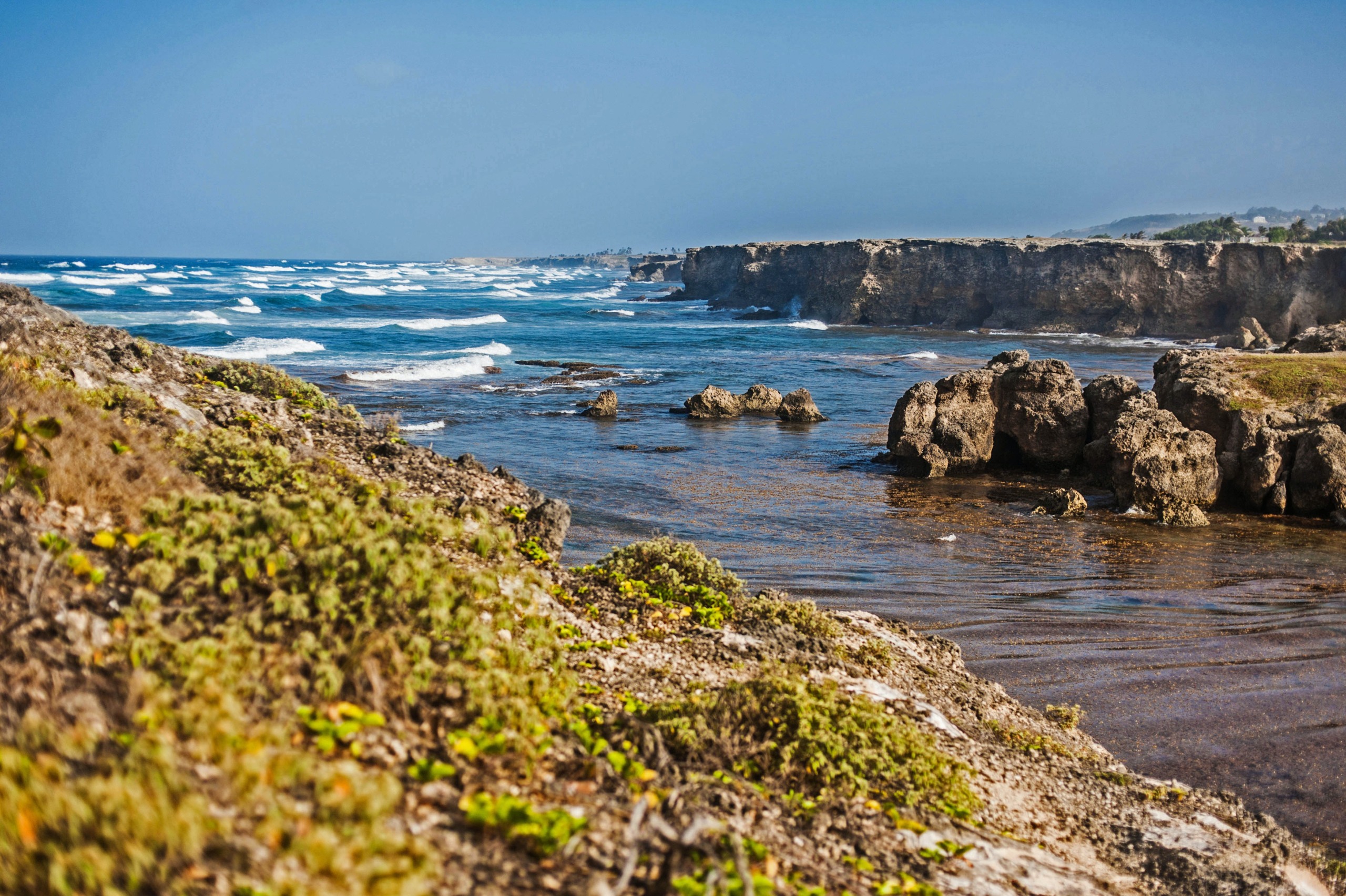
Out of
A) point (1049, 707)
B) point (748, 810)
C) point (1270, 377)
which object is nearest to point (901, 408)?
point (1270, 377)

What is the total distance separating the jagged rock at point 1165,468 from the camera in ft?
63.2

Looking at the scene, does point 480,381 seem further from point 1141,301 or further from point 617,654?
point 1141,301

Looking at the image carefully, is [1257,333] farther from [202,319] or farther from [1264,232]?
[202,319]

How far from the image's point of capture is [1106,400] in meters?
23.8

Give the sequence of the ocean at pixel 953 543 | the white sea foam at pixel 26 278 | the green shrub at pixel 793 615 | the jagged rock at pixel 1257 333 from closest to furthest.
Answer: the green shrub at pixel 793 615
the ocean at pixel 953 543
the jagged rock at pixel 1257 333
the white sea foam at pixel 26 278

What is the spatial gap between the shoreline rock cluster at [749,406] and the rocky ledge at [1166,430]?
6.89 metres

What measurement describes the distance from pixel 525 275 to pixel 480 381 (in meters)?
157

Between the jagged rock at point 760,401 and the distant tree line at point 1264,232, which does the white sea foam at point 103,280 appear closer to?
the jagged rock at point 760,401

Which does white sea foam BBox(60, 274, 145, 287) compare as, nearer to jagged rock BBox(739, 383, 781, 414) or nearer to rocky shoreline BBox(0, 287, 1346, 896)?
jagged rock BBox(739, 383, 781, 414)

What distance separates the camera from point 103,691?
4.10 metres

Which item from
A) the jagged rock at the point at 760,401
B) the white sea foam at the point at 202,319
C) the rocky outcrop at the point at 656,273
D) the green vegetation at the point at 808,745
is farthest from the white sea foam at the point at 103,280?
the green vegetation at the point at 808,745

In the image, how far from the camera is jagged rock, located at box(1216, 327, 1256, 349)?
50844mm

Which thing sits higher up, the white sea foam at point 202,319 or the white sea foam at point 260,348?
the white sea foam at point 202,319

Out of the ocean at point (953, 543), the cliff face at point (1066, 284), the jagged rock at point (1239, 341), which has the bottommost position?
the ocean at point (953, 543)
